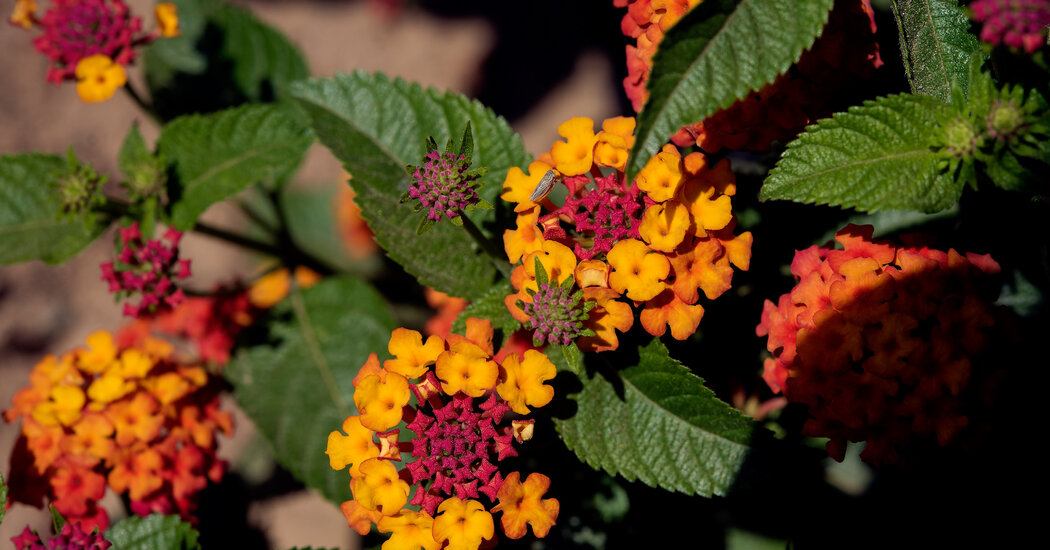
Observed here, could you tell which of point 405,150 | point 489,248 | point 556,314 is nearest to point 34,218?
point 405,150

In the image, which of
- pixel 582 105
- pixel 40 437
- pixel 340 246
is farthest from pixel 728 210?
pixel 582 105

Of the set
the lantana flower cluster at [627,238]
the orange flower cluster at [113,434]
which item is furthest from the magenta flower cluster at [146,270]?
the lantana flower cluster at [627,238]

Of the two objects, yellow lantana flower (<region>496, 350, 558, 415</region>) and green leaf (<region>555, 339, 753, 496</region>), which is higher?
yellow lantana flower (<region>496, 350, 558, 415</region>)

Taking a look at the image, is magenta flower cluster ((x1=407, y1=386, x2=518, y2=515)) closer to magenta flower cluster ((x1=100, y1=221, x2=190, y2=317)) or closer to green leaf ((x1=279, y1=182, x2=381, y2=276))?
magenta flower cluster ((x1=100, y1=221, x2=190, y2=317))

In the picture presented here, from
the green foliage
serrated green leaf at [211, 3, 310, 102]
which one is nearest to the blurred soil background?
the green foliage

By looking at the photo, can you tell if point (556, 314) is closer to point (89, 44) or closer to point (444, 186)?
point (444, 186)
